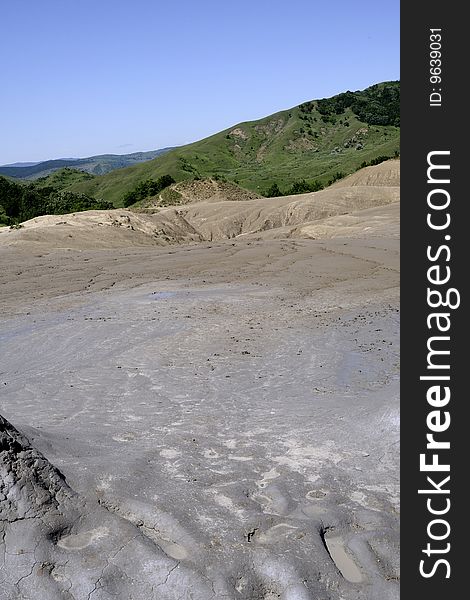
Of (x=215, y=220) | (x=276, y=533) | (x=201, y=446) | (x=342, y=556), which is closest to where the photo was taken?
(x=342, y=556)

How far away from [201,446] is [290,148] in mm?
82727

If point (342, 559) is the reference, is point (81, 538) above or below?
above

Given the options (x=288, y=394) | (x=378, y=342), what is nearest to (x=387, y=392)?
(x=288, y=394)

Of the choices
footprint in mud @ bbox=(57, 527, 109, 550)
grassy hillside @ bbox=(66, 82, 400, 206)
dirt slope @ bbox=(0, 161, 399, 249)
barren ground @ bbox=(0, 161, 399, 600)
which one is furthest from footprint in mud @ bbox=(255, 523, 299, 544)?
grassy hillside @ bbox=(66, 82, 400, 206)

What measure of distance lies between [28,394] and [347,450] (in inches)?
159

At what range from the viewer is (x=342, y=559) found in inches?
169

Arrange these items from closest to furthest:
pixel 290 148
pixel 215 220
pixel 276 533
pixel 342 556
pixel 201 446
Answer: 1. pixel 342 556
2. pixel 276 533
3. pixel 201 446
4. pixel 215 220
5. pixel 290 148

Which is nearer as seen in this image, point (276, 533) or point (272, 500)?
point (276, 533)

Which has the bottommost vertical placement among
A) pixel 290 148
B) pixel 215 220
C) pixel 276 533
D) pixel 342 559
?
pixel 342 559

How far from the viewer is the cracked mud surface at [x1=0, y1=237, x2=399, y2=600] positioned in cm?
402

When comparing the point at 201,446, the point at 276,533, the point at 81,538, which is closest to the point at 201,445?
the point at 201,446

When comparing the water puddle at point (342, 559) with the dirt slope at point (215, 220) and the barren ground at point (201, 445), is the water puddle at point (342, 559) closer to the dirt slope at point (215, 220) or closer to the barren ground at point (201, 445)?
the barren ground at point (201, 445)

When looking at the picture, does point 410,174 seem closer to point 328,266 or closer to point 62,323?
point 62,323

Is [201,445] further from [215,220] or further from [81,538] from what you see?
[215,220]
